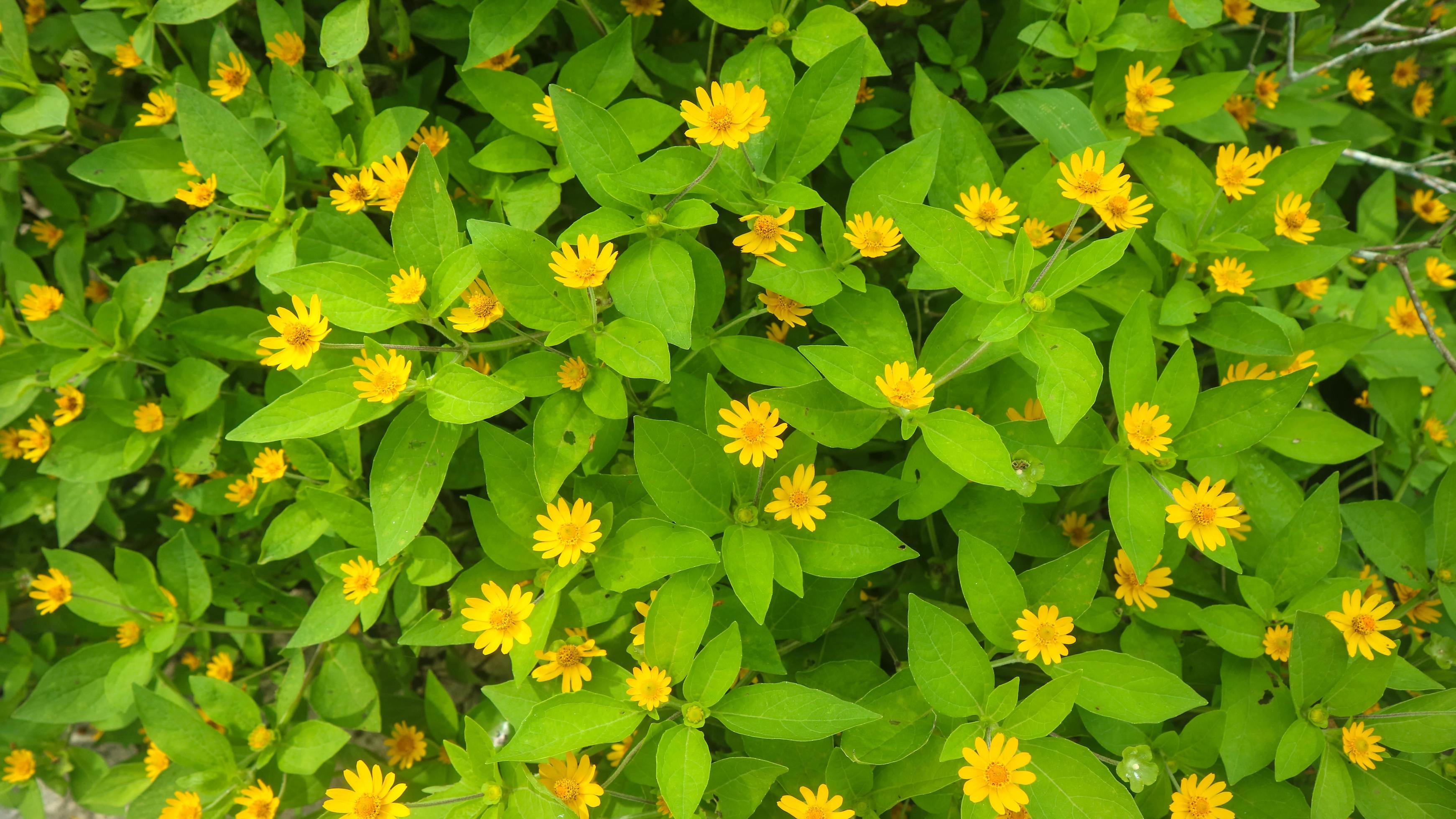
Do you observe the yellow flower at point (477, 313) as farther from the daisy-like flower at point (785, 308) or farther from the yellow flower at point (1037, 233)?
the yellow flower at point (1037, 233)

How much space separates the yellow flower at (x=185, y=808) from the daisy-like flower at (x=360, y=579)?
27.3 inches

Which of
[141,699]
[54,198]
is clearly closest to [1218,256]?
[141,699]

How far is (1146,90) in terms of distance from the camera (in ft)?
6.53

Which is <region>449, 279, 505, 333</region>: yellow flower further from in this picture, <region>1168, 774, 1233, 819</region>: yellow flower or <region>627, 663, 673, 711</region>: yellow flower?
<region>1168, 774, 1233, 819</region>: yellow flower

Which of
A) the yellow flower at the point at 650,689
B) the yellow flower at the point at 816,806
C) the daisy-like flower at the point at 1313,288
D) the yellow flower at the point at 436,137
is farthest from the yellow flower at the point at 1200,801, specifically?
the yellow flower at the point at 436,137

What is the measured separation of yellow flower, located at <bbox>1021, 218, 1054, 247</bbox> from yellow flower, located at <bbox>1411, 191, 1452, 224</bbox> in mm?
1620

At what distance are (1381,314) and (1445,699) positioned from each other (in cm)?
117

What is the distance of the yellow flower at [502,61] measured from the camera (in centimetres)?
206

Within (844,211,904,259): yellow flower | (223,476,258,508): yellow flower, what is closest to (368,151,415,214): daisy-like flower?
(223,476,258,508): yellow flower

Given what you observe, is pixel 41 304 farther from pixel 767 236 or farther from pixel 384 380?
pixel 767 236

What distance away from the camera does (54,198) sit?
242 cm

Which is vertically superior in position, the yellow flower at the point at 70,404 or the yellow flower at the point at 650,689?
the yellow flower at the point at 70,404

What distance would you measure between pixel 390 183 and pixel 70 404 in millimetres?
1275

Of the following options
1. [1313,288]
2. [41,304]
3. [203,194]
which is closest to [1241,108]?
[1313,288]
